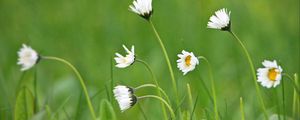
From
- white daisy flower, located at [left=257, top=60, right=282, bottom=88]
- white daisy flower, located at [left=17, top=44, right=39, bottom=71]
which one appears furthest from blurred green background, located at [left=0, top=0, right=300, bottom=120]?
white daisy flower, located at [left=257, top=60, right=282, bottom=88]

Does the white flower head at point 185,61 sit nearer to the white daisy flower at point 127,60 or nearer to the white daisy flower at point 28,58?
the white daisy flower at point 127,60

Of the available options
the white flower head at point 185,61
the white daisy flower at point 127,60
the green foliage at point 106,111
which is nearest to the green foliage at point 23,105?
the green foliage at point 106,111

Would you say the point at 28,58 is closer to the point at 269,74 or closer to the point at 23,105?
the point at 23,105

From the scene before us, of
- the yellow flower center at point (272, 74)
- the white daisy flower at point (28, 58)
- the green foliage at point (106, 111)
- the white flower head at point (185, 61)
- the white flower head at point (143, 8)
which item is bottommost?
the green foliage at point (106, 111)

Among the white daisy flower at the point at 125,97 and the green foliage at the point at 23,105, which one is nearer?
the white daisy flower at the point at 125,97

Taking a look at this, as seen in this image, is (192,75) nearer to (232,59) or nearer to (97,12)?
(232,59)

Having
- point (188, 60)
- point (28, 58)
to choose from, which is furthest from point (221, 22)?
point (28, 58)

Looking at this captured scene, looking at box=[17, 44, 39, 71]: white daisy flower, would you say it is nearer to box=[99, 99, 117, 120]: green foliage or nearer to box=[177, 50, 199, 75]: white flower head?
box=[99, 99, 117, 120]: green foliage
